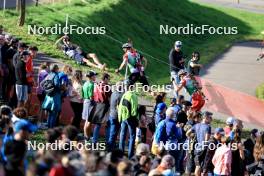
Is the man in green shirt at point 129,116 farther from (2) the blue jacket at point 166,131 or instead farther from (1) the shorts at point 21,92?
(1) the shorts at point 21,92

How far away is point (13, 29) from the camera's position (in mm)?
28234

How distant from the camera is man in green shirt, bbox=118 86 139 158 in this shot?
18.3 metres

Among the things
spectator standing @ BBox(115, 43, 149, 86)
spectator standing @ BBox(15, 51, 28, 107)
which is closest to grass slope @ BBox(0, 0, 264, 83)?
spectator standing @ BBox(115, 43, 149, 86)

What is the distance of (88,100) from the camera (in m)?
19.0

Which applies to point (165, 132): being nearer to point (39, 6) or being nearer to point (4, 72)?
point (4, 72)

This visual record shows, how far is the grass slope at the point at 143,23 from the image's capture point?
30734mm

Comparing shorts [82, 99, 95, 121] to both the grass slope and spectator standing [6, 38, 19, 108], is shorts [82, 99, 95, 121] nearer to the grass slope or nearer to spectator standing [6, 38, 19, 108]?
spectator standing [6, 38, 19, 108]

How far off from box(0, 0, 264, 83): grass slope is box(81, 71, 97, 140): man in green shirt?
699 centimetres

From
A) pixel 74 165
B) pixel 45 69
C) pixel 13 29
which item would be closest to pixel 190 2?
pixel 13 29

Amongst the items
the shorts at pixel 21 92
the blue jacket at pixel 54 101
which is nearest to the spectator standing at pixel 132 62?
the blue jacket at pixel 54 101

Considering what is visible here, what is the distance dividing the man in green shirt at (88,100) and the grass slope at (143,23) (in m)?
6.99

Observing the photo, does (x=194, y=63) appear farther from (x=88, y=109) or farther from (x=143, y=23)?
(x=143, y=23)

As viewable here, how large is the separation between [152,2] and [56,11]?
12811 mm

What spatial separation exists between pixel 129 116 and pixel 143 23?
22722 mm
